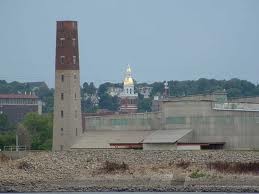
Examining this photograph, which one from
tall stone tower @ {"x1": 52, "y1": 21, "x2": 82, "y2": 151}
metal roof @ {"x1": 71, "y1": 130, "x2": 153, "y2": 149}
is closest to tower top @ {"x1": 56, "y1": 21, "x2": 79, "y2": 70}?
tall stone tower @ {"x1": 52, "y1": 21, "x2": 82, "y2": 151}

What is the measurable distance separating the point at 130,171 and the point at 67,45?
98.4ft

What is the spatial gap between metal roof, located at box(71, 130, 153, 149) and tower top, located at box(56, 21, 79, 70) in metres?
7.74

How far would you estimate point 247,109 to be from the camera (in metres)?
102

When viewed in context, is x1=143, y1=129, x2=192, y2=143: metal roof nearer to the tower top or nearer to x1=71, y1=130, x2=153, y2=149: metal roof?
x1=71, y1=130, x2=153, y2=149: metal roof

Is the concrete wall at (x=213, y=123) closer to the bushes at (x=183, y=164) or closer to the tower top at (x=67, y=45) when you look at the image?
the bushes at (x=183, y=164)

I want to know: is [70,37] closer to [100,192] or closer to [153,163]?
[153,163]

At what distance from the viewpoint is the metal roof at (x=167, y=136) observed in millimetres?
98938

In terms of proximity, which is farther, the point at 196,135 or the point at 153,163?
the point at 196,135

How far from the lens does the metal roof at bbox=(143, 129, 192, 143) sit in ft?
325

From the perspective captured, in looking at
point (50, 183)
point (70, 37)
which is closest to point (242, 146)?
point (50, 183)

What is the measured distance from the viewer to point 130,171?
8781 cm

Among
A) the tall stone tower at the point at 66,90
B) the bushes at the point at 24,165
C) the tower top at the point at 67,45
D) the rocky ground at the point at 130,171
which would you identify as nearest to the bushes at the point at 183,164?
the rocky ground at the point at 130,171

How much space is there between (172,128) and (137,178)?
16.8 meters

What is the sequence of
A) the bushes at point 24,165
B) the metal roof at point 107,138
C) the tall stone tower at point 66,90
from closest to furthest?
the bushes at point 24,165 → the metal roof at point 107,138 → the tall stone tower at point 66,90
